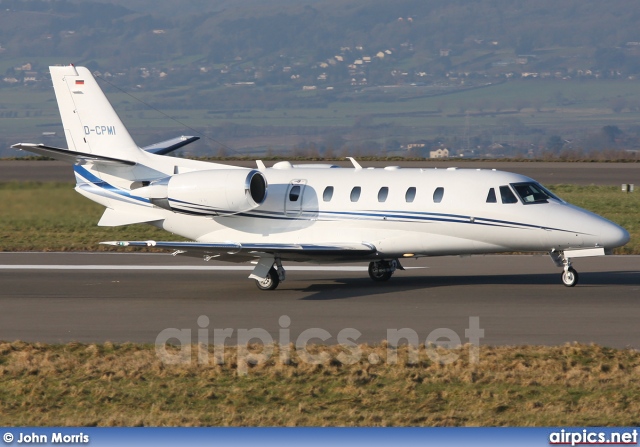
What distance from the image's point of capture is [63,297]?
21312 mm

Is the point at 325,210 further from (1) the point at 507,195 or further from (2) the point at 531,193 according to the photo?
(2) the point at 531,193

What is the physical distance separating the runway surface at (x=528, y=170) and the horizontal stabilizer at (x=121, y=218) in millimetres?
24626

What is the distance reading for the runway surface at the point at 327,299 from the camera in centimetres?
1741

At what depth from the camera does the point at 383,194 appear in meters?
22.8

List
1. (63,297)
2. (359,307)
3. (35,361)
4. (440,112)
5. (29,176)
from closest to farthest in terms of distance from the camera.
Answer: (35,361)
(359,307)
(63,297)
(29,176)
(440,112)

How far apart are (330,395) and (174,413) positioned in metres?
1.94

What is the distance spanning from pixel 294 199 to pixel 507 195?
4651 millimetres

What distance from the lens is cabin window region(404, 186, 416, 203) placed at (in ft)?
73.8

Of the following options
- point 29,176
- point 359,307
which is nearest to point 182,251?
point 359,307

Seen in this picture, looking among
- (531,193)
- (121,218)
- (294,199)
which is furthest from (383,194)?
(121,218)

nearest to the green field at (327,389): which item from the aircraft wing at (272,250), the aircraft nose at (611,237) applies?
the aircraft wing at (272,250)

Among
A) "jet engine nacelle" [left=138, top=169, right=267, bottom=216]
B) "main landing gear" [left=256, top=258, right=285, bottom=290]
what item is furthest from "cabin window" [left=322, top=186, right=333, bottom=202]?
"main landing gear" [left=256, top=258, right=285, bottom=290]

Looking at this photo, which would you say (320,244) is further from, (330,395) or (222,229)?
(330,395)

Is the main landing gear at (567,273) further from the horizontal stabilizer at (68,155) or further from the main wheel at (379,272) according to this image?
the horizontal stabilizer at (68,155)
